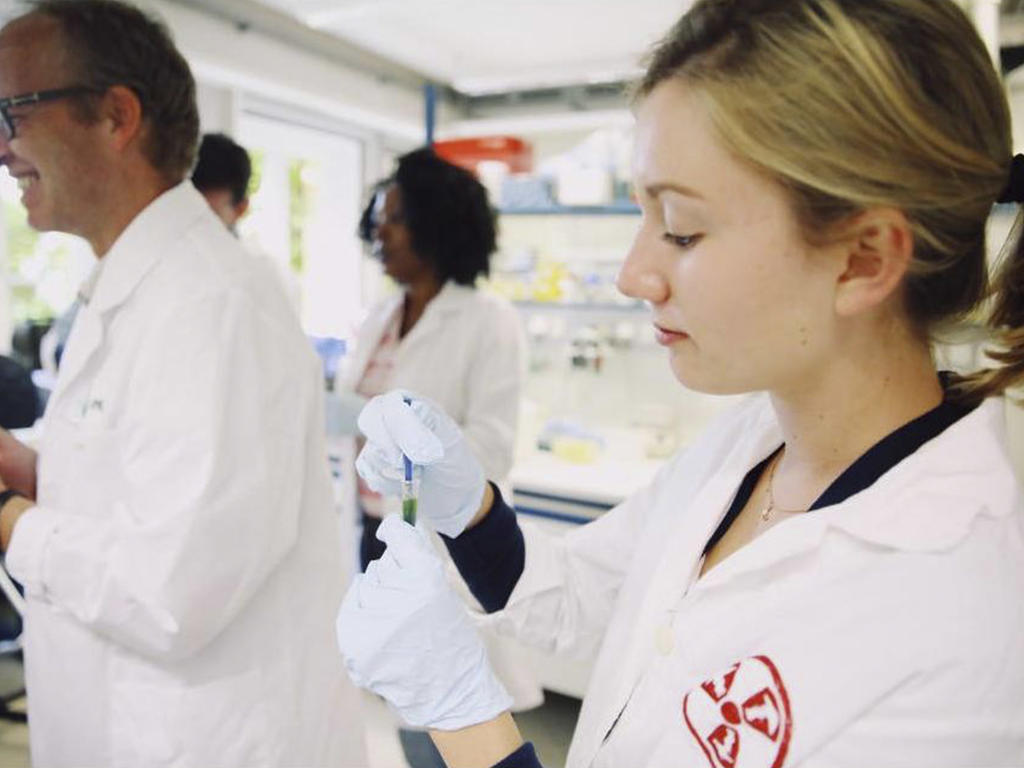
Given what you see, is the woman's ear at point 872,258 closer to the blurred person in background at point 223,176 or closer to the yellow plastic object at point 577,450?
the blurred person in background at point 223,176

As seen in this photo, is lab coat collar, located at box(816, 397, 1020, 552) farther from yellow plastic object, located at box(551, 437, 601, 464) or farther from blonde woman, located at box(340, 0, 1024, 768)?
yellow plastic object, located at box(551, 437, 601, 464)

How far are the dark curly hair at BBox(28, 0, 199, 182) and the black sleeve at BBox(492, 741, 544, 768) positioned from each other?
110cm

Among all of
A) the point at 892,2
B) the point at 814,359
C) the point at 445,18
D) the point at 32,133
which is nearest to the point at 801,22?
the point at 892,2

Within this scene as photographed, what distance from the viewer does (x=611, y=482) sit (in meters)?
2.98

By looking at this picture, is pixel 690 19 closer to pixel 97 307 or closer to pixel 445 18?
pixel 97 307

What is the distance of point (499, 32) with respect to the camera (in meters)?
3.55

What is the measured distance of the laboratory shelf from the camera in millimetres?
3277

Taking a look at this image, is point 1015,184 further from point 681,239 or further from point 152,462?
point 152,462

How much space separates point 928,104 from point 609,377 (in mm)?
2921

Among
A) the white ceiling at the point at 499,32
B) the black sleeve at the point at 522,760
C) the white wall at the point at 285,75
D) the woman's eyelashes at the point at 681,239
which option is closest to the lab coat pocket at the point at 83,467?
the black sleeve at the point at 522,760

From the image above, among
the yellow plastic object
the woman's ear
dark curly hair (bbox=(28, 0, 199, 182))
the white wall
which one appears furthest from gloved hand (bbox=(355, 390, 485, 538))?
the yellow plastic object

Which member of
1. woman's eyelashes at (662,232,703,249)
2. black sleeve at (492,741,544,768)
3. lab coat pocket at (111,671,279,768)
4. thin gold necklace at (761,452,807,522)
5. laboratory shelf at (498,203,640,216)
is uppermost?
laboratory shelf at (498,203,640,216)

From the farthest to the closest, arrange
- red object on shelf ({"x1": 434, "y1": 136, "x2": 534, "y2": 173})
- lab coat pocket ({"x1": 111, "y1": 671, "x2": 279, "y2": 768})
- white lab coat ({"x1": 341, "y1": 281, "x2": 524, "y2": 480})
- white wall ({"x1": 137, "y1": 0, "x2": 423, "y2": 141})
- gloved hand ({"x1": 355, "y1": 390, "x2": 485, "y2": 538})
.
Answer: red object on shelf ({"x1": 434, "y1": 136, "x2": 534, "y2": 173}) → white wall ({"x1": 137, "y1": 0, "x2": 423, "y2": 141}) → white lab coat ({"x1": 341, "y1": 281, "x2": 524, "y2": 480}) → lab coat pocket ({"x1": 111, "y1": 671, "x2": 279, "y2": 768}) → gloved hand ({"x1": 355, "y1": 390, "x2": 485, "y2": 538})

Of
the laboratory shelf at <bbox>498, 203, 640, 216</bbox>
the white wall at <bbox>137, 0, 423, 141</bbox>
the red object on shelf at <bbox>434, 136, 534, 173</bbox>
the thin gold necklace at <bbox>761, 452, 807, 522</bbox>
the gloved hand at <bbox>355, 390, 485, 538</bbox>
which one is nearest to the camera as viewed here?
the thin gold necklace at <bbox>761, 452, 807, 522</bbox>
